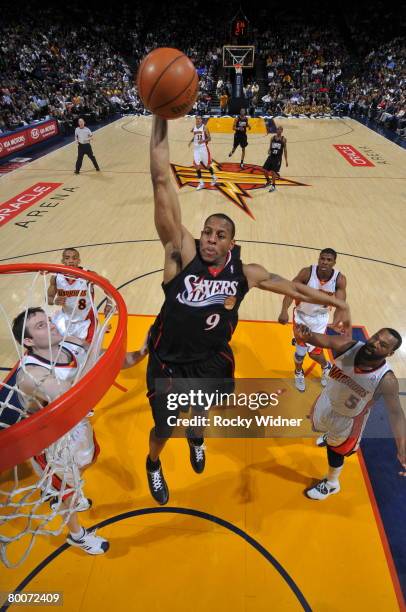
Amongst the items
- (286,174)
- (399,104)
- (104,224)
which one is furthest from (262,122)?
(104,224)

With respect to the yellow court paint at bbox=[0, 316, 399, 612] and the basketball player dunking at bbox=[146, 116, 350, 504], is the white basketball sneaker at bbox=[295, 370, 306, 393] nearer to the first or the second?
the yellow court paint at bbox=[0, 316, 399, 612]

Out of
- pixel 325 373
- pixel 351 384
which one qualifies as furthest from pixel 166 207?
pixel 325 373

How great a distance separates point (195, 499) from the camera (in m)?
3.21

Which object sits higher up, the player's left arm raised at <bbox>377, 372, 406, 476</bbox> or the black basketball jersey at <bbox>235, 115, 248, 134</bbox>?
the black basketball jersey at <bbox>235, 115, 248, 134</bbox>

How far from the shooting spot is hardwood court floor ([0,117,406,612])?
270cm

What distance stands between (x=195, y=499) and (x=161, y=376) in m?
1.18

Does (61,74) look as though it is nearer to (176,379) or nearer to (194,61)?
(194,61)

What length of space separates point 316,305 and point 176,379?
1878 mm

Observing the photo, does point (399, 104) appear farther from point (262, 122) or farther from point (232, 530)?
point (232, 530)

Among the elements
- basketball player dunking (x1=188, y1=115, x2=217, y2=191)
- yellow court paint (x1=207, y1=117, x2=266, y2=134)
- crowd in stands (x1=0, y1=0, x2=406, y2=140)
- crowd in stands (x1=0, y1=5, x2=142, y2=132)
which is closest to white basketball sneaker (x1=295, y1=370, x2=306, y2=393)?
basketball player dunking (x1=188, y1=115, x2=217, y2=191)

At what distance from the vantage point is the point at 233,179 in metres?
11.2

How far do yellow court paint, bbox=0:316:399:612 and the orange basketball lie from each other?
9.19 feet

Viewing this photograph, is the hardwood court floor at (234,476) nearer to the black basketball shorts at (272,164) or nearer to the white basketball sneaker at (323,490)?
the white basketball sneaker at (323,490)

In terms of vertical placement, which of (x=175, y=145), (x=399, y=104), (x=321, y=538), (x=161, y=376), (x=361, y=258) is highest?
(x=399, y=104)
